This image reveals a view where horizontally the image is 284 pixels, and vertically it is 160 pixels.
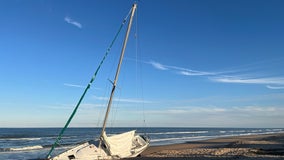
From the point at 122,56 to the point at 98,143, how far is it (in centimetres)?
669

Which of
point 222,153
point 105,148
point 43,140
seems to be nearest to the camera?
point 105,148

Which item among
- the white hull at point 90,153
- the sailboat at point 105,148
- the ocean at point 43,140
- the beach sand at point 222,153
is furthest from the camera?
the ocean at point 43,140

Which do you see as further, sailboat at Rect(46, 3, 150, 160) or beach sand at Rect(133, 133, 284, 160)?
beach sand at Rect(133, 133, 284, 160)

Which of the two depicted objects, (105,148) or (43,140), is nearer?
(105,148)

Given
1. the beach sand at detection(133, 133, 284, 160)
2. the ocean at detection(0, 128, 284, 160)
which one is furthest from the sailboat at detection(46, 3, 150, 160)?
the ocean at detection(0, 128, 284, 160)

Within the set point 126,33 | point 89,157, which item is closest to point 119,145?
point 89,157

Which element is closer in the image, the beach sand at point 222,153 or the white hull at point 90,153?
the white hull at point 90,153

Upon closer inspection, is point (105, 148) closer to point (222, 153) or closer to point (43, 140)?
point (222, 153)

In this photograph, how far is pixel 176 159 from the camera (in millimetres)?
24172

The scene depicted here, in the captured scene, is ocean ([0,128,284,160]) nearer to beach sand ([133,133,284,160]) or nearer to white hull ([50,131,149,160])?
white hull ([50,131,149,160])

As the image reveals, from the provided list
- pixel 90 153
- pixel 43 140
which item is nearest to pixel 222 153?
pixel 90 153

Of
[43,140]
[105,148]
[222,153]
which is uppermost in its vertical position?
[43,140]

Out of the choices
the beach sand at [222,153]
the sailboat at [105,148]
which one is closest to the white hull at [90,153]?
the sailboat at [105,148]

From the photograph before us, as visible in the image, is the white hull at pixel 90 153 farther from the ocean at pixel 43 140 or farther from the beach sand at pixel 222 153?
the ocean at pixel 43 140
